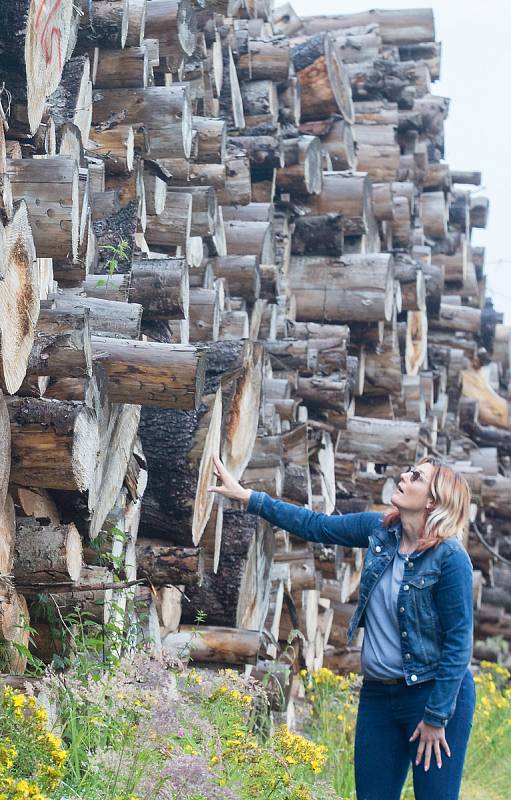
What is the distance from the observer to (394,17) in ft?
38.7

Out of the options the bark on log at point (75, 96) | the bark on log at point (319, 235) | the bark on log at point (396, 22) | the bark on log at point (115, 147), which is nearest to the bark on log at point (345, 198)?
the bark on log at point (319, 235)

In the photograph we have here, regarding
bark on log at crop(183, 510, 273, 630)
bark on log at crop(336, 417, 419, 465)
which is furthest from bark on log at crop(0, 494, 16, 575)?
bark on log at crop(336, 417, 419, 465)

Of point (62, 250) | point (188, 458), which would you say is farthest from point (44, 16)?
point (188, 458)

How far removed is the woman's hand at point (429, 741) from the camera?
11.1ft

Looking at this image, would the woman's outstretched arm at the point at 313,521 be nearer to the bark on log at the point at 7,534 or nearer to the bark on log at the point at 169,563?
the bark on log at the point at 169,563

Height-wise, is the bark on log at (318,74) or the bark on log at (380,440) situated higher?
the bark on log at (318,74)

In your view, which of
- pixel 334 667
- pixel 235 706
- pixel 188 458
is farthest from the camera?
pixel 334 667

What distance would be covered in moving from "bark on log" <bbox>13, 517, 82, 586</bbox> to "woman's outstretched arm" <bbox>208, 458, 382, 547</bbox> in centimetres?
74

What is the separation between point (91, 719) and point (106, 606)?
22.2 inches

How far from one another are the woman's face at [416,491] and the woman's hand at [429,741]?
0.67 metres

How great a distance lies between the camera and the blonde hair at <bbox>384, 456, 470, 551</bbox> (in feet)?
11.7

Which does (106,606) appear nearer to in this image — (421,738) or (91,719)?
(91,719)

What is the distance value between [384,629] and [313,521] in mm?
495

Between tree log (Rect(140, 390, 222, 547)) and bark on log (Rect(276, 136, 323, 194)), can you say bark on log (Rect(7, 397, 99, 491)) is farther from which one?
bark on log (Rect(276, 136, 323, 194))
